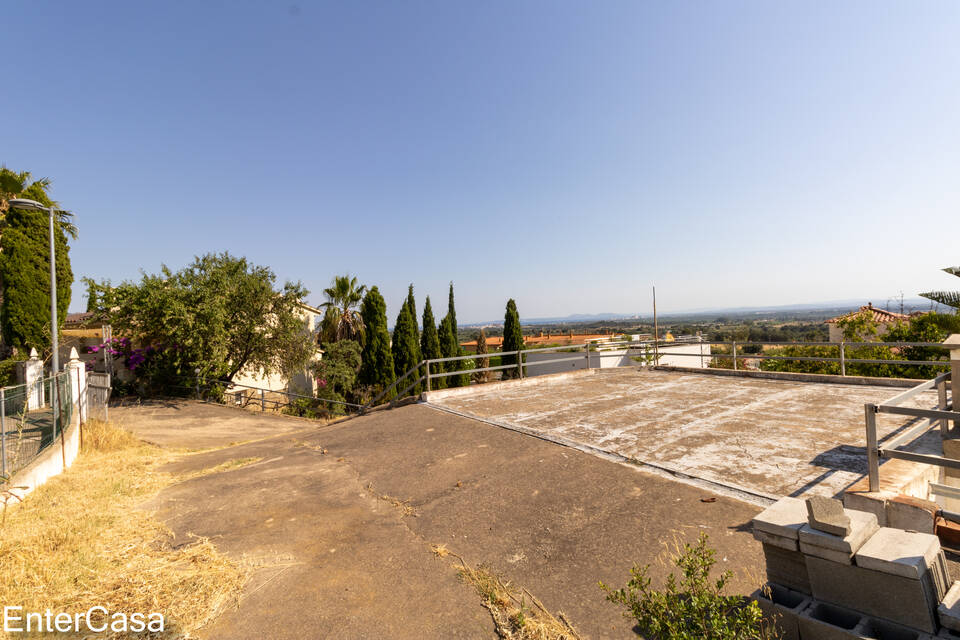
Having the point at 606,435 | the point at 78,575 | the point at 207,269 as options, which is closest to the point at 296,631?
the point at 78,575

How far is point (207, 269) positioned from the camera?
17.3m

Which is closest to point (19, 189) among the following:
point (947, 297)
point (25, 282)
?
point (25, 282)

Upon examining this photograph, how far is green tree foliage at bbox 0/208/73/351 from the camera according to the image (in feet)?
65.6

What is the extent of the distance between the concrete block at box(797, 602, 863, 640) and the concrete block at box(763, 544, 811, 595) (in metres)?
0.12

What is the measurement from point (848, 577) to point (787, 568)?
313 millimetres

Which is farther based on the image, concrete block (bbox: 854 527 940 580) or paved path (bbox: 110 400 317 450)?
paved path (bbox: 110 400 317 450)

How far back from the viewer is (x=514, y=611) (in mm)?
2988

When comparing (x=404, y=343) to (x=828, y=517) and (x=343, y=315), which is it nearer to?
(x=343, y=315)

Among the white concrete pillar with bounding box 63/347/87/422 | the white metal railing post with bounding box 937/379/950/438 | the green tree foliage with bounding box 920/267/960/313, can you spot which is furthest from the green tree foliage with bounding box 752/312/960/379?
the white concrete pillar with bounding box 63/347/87/422

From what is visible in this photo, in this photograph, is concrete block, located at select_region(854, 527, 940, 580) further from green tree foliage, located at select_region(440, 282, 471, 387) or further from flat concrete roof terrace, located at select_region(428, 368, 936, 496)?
green tree foliage, located at select_region(440, 282, 471, 387)

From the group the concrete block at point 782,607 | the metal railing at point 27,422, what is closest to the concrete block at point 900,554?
the concrete block at point 782,607

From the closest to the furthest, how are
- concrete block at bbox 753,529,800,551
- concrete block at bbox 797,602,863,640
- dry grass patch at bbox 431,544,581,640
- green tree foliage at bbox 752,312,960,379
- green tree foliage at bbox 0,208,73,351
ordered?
concrete block at bbox 797,602,863,640
concrete block at bbox 753,529,800,551
dry grass patch at bbox 431,544,581,640
green tree foliage at bbox 752,312,960,379
green tree foliage at bbox 0,208,73,351

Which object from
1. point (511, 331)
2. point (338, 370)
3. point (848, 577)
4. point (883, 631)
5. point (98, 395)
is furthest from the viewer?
point (511, 331)

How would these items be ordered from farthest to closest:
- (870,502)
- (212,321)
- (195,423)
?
(212,321) → (195,423) → (870,502)
